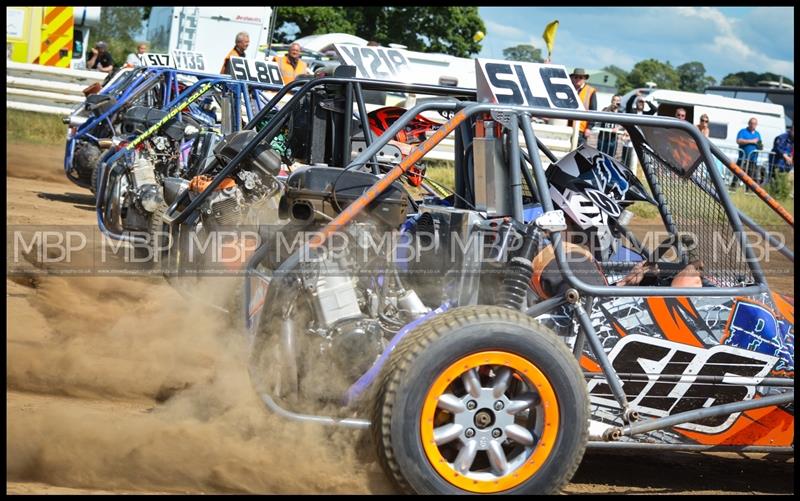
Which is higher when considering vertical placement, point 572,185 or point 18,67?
point 18,67

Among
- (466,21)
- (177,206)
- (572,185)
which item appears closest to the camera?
(572,185)

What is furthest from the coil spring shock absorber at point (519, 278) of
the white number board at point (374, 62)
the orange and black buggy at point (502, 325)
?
the white number board at point (374, 62)

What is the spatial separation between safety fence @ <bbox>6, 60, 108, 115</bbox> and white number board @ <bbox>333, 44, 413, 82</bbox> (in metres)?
11.1

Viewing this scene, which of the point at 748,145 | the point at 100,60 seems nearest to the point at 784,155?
the point at 748,145

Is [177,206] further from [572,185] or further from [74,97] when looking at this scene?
[74,97]

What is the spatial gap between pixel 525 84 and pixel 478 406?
1425 mm

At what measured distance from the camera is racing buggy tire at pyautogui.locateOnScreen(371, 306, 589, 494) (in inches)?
124

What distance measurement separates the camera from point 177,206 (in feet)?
19.4

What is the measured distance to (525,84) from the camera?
152 inches

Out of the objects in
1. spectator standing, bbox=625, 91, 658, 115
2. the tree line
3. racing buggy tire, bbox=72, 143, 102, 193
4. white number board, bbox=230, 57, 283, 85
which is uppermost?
the tree line

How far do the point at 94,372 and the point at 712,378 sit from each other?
3108 millimetres

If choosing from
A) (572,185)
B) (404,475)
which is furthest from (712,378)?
(404,475)

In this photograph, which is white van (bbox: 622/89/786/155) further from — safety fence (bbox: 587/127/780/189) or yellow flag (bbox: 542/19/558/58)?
yellow flag (bbox: 542/19/558/58)

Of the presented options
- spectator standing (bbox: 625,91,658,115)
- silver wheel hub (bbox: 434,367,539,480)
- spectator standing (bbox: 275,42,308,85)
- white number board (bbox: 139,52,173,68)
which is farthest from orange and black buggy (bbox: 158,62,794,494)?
white number board (bbox: 139,52,173,68)
